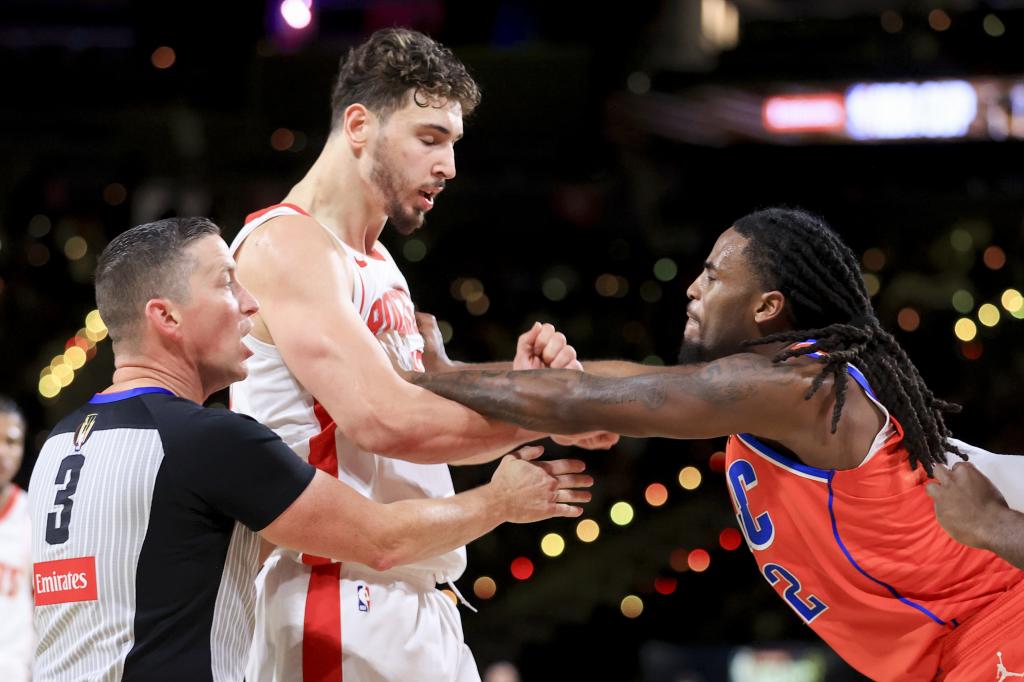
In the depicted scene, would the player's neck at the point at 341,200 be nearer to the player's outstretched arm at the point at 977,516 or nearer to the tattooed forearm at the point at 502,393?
the tattooed forearm at the point at 502,393

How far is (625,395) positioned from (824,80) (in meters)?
7.31

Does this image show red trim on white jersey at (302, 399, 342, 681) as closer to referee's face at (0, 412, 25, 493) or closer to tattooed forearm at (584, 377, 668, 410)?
tattooed forearm at (584, 377, 668, 410)

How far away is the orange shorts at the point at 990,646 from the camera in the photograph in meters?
2.68

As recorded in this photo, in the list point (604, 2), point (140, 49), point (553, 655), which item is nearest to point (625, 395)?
point (553, 655)

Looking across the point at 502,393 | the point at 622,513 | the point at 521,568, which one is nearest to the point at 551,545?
the point at 521,568

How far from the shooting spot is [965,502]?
8.83ft

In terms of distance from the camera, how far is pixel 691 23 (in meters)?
10.1

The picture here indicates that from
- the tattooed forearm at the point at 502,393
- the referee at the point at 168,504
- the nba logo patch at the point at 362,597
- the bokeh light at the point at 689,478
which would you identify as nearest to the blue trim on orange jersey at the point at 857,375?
the tattooed forearm at the point at 502,393

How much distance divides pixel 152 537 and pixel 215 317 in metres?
0.51

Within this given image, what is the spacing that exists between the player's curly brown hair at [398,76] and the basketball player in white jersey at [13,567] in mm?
3587

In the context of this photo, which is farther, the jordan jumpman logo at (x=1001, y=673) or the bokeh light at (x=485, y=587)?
the bokeh light at (x=485, y=587)

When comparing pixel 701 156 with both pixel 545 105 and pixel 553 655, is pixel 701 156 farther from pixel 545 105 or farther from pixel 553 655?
pixel 553 655

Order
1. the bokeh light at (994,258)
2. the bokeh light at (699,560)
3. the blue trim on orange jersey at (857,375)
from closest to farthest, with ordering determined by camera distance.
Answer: the blue trim on orange jersey at (857,375), the bokeh light at (699,560), the bokeh light at (994,258)

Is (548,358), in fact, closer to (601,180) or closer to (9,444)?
(9,444)
